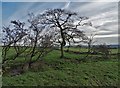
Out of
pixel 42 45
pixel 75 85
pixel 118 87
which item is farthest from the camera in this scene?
pixel 42 45

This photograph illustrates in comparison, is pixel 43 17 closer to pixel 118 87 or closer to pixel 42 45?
pixel 42 45

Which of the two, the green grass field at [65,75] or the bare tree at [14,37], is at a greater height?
the bare tree at [14,37]

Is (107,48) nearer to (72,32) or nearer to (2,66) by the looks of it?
(72,32)

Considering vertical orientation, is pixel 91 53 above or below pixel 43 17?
below

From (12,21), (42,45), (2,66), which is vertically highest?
(12,21)

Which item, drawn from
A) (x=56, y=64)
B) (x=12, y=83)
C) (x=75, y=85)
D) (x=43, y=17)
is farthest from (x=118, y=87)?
(x=43, y=17)

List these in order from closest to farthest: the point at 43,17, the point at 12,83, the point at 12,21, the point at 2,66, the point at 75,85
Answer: the point at 12,83 → the point at 75,85 → the point at 2,66 → the point at 12,21 → the point at 43,17

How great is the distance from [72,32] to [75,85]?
10410mm

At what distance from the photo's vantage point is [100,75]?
773 inches

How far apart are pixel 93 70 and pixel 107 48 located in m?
11.8

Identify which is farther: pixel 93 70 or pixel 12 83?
pixel 93 70

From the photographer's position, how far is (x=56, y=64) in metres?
22.1

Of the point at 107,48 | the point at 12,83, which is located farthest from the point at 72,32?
the point at 12,83

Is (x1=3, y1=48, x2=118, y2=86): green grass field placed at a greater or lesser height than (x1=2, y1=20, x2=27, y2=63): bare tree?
lesser
